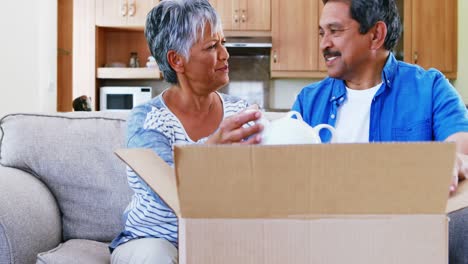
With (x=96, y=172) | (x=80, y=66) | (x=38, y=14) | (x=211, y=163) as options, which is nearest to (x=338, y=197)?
(x=211, y=163)

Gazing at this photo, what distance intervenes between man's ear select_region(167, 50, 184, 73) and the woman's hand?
611mm

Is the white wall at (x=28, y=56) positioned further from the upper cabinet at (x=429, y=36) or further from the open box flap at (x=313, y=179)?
the open box flap at (x=313, y=179)

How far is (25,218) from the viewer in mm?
1473

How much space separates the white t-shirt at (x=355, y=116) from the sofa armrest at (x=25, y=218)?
2.66 feet

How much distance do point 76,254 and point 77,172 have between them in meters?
0.32

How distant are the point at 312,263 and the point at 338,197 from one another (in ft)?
0.24

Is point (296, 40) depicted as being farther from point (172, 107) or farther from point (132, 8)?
point (172, 107)

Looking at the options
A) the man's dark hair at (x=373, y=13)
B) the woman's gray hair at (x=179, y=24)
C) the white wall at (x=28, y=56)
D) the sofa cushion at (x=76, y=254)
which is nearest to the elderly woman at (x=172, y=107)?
the woman's gray hair at (x=179, y=24)

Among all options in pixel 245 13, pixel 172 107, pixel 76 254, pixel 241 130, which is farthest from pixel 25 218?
pixel 245 13

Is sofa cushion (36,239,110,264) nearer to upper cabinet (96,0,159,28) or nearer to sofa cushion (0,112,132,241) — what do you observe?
sofa cushion (0,112,132,241)

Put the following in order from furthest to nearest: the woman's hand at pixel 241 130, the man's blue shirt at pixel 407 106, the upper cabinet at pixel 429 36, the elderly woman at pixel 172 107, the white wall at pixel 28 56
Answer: the upper cabinet at pixel 429 36 < the white wall at pixel 28 56 < the man's blue shirt at pixel 407 106 < the elderly woman at pixel 172 107 < the woman's hand at pixel 241 130

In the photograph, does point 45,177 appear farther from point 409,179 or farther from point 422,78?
A: point 409,179

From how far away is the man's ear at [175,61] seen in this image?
1468 millimetres

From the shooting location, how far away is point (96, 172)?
177 cm
